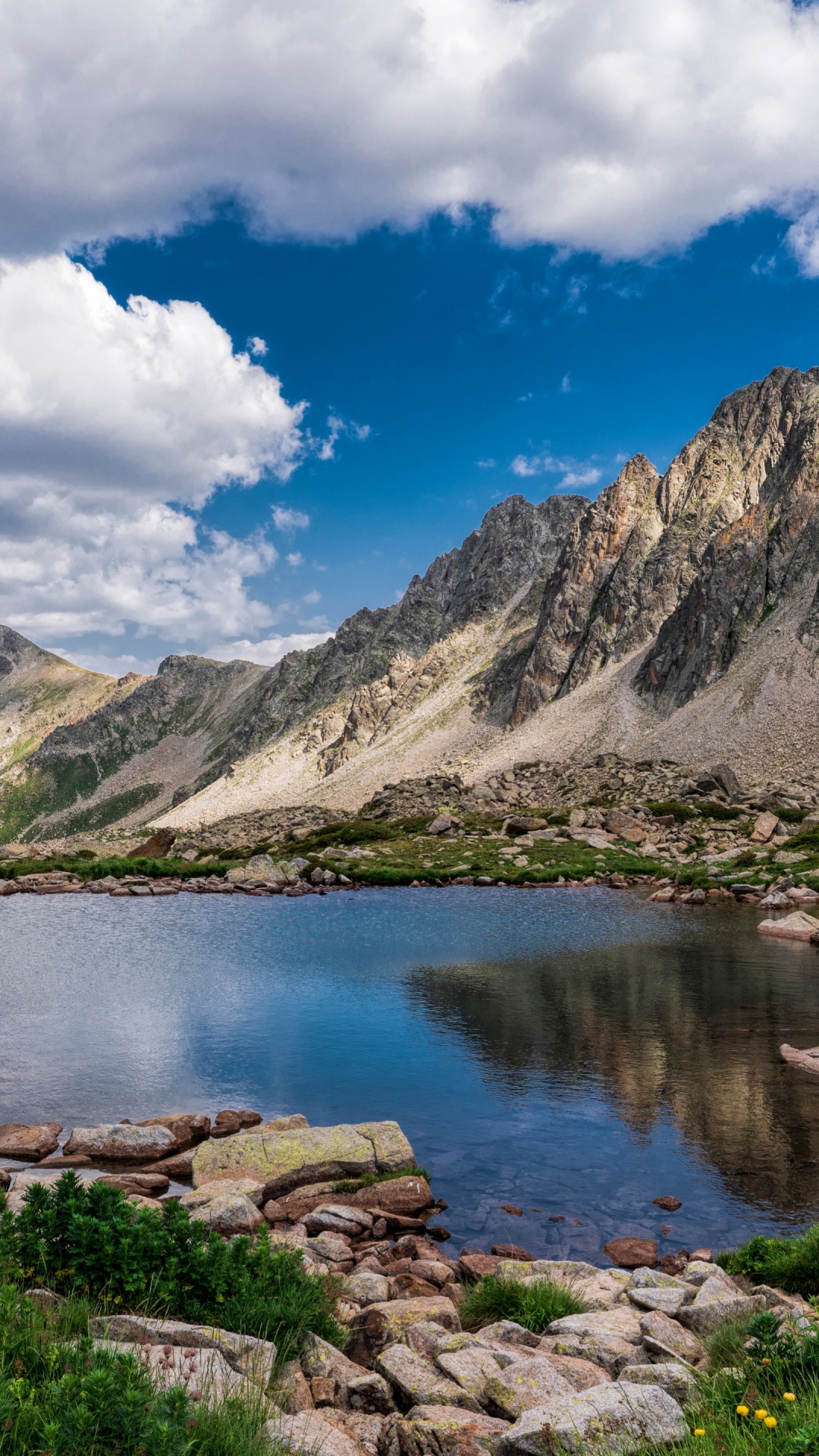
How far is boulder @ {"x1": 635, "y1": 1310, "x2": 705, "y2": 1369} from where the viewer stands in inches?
350

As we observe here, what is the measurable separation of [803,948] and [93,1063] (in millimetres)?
30985

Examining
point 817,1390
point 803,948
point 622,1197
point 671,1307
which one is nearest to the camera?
point 817,1390

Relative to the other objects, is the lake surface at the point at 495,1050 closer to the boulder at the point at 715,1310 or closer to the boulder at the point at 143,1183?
the boulder at the point at 715,1310

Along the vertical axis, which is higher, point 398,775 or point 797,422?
point 797,422

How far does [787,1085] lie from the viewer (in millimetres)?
20734

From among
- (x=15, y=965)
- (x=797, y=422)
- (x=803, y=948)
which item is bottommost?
(x=15, y=965)

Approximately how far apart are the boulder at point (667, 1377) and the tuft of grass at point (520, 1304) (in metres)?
2.55

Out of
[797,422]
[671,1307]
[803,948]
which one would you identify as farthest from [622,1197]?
[797,422]

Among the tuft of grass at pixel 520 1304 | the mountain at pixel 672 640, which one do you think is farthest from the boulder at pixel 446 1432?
the mountain at pixel 672 640

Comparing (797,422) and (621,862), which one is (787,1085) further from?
(797,422)

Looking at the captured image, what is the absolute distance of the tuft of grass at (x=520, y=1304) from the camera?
10.6 meters

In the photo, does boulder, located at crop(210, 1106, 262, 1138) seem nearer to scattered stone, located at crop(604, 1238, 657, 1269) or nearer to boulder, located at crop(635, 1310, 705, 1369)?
scattered stone, located at crop(604, 1238, 657, 1269)

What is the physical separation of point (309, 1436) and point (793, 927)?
40449 mm

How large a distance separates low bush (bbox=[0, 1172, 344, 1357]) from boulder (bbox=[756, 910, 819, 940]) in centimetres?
3725
